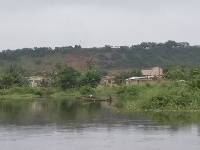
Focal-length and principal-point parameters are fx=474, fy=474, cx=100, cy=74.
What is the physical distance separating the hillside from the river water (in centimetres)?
9692

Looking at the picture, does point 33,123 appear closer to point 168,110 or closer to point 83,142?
point 83,142

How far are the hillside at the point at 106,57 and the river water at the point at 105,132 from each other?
318 ft

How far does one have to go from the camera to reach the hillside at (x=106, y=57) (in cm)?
13038

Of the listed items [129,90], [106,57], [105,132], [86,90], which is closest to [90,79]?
[86,90]

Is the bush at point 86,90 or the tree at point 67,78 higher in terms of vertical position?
the tree at point 67,78

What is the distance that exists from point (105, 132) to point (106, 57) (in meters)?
117

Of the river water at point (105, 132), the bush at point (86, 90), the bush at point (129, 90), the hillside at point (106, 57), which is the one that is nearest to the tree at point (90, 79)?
the bush at point (86, 90)

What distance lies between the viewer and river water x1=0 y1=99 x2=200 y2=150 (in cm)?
1867

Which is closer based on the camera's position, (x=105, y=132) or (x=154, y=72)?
(x=105, y=132)

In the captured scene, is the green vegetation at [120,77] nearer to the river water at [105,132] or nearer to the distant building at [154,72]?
the distant building at [154,72]

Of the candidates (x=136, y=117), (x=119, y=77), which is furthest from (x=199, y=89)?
(x=119, y=77)

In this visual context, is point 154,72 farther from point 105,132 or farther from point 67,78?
point 105,132

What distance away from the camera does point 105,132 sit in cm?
2244

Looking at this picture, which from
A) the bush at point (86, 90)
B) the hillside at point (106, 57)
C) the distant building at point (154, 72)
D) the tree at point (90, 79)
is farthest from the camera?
the hillside at point (106, 57)
